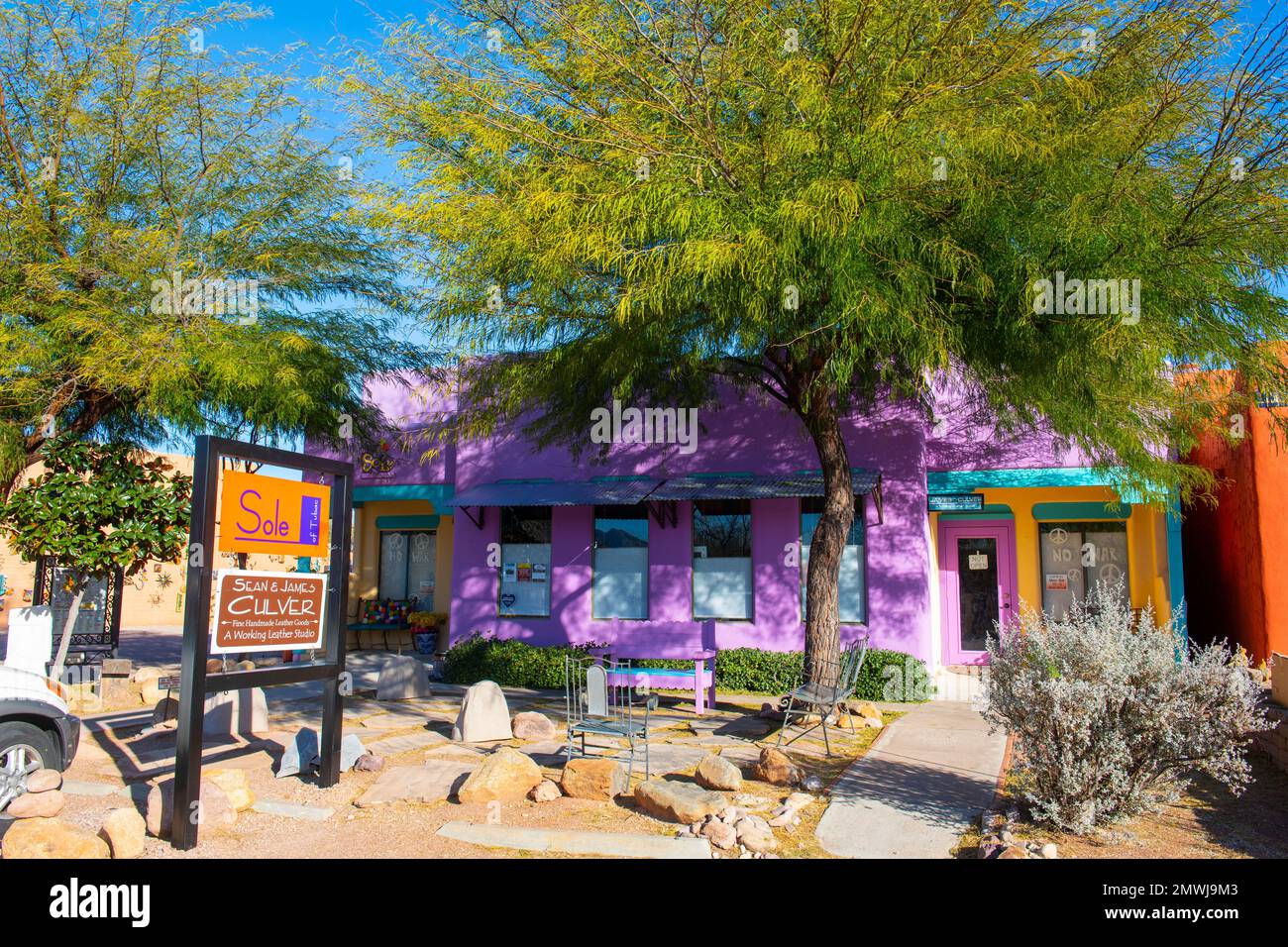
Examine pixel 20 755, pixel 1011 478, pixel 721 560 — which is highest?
pixel 1011 478

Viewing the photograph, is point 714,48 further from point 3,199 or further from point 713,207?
point 3,199

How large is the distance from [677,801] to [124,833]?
133 inches

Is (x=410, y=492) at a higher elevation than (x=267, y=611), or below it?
higher

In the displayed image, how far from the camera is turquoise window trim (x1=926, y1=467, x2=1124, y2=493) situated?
12734 mm

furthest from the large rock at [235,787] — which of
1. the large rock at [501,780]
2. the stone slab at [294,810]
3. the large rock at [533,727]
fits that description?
the large rock at [533,727]

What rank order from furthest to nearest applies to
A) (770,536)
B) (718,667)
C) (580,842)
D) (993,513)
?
1. (993,513)
2. (770,536)
3. (718,667)
4. (580,842)

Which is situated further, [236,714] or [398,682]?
[398,682]

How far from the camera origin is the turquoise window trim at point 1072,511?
13.9 metres

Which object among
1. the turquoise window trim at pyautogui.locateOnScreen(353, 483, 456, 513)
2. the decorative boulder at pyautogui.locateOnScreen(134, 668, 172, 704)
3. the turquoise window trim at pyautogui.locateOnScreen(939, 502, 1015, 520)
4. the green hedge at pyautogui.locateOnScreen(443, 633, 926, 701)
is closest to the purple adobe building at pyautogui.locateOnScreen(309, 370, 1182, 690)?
the turquoise window trim at pyautogui.locateOnScreen(939, 502, 1015, 520)

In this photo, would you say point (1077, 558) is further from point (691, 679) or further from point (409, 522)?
point (409, 522)

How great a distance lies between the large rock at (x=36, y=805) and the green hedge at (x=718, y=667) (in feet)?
24.3

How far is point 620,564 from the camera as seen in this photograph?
14.1 meters

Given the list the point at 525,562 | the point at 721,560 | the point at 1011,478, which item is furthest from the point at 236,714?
the point at 1011,478
